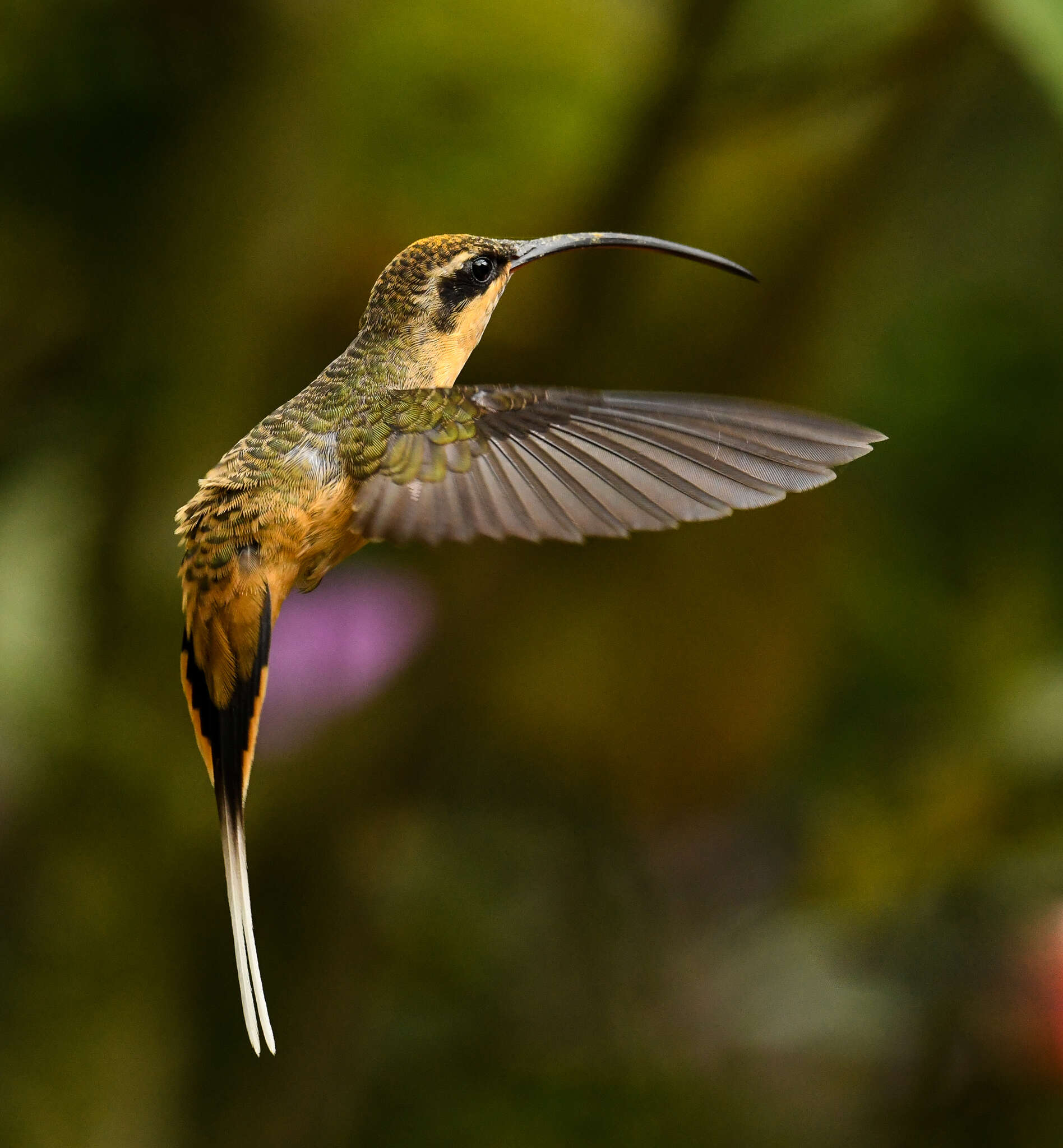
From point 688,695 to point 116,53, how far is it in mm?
509

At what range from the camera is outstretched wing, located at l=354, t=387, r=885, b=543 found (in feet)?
0.81

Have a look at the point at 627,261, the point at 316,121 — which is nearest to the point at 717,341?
the point at 627,261

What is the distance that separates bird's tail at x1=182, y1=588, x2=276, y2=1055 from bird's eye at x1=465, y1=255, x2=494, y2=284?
8 centimetres

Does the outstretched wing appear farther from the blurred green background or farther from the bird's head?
the blurred green background

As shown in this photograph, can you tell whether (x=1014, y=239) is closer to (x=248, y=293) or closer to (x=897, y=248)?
(x=897, y=248)

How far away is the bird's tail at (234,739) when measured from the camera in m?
0.25

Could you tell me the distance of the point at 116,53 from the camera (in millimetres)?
782

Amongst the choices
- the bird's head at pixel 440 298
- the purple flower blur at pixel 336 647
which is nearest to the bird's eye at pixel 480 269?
the bird's head at pixel 440 298

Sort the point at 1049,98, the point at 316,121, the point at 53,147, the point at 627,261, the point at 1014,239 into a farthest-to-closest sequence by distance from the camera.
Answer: the point at 1014,239 → the point at 53,147 → the point at 627,261 → the point at 316,121 → the point at 1049,98

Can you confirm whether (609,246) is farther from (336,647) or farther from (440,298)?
(336,647)

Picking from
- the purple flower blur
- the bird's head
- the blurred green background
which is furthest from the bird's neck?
the purple flower blur

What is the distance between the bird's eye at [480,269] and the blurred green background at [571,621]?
155mm

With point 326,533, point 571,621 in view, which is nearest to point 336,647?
point 571,621

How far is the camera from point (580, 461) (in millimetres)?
284
